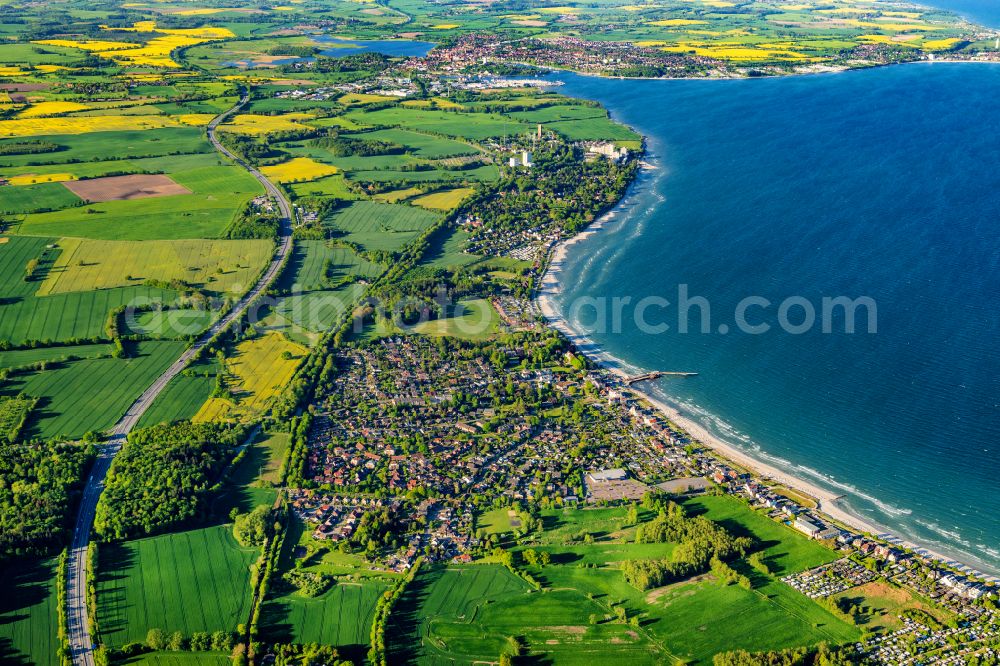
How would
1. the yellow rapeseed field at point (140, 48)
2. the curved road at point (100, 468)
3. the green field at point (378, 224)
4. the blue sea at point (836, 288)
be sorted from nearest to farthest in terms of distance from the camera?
the curved road at point (100, 468), the blue sea at point (836, 288), the green field at point (378, 224), the yellow rapeseed field at point (140, 48)

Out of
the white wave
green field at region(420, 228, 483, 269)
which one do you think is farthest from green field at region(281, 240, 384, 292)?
the white wave

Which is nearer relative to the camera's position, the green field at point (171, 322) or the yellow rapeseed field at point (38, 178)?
the green field at point (171, 322)

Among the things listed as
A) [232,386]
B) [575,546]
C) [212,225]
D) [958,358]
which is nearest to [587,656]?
[575,546]

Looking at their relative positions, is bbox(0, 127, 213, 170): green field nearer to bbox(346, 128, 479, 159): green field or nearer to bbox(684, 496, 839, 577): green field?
bbox(346, 128, 479, 159): green field

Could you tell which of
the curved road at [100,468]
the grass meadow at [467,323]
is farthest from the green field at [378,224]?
the grass meadow at [467,323]

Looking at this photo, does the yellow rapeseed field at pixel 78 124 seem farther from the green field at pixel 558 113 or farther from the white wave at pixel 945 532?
the white wave at pixel 945 532

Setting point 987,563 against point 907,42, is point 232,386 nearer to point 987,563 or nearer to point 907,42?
point 987,563

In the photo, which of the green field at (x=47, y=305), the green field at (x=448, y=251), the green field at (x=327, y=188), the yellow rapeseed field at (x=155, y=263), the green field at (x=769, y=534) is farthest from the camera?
the green field at (x=327, y=188)
